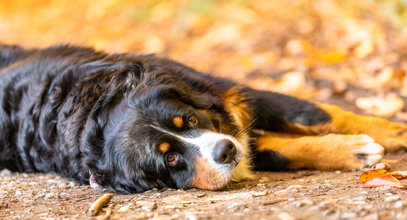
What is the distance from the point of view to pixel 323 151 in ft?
14.9

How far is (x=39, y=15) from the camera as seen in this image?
1348 centimetres

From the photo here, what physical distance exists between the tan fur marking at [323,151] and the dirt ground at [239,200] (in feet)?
0.29

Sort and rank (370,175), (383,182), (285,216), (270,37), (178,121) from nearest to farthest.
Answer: (285,216) → (383,182) → (370,175) → (178,121) → (270,37)

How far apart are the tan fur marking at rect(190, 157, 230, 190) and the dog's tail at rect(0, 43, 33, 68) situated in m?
2.80

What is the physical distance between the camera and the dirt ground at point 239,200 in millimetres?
3059

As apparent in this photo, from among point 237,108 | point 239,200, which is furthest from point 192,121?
point 239,200

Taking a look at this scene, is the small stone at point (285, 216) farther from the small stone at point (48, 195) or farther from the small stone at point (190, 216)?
Result: the small stone at point (48, 195)

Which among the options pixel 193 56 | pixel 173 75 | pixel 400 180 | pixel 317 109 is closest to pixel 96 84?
pixel 173 75

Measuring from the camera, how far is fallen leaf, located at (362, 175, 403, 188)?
143 inches

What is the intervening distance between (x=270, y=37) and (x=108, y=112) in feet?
17.1

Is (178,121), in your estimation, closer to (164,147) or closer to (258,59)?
(164,147)

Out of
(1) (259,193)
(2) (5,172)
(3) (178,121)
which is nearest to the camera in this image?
(1) (259,193)

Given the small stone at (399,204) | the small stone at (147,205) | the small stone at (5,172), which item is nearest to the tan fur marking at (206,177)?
the small stone at (147,205)

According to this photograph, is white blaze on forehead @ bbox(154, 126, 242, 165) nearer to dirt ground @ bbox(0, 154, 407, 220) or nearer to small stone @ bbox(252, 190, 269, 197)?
dirt ground @ bbox(0, 154, 407, 220)
